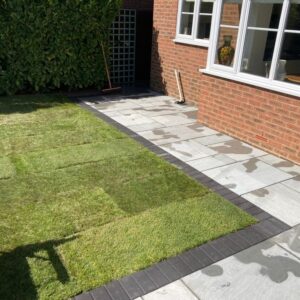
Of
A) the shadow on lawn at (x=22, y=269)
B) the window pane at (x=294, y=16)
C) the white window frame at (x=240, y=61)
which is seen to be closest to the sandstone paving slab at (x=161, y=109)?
the white window frame at (x=240, y=61)

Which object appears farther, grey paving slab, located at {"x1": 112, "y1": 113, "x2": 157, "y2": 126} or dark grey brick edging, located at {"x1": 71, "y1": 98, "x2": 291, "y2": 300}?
grey paving slab, located at {"x1": 112, "y1": 113, "x2": 157, "y2": 126}

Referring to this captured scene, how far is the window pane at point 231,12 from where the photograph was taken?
5961 mm

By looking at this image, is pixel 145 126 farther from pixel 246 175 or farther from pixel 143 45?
pixel 143 45

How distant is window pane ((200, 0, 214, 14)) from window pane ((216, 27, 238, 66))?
5.57 ft

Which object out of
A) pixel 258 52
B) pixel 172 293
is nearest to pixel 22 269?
pixel 172 293

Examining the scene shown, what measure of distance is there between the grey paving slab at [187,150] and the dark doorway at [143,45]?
534cm

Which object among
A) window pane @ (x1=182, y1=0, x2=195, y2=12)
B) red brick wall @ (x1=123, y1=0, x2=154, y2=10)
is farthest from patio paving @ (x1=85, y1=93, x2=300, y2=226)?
red brick wall @ (x1=123, y1=0, x2=154, y2=10)

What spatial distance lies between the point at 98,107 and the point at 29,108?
1493 millimetres

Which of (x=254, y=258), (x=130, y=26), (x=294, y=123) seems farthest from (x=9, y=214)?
(x=130, y=26)

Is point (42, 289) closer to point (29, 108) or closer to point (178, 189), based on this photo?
point (178, 189)

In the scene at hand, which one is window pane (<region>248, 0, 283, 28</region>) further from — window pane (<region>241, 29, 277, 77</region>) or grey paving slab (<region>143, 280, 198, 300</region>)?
grey paving slab (<region>143, 280, 198, 300</region>)

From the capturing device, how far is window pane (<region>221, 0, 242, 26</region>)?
5.96m

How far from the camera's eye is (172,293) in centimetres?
280

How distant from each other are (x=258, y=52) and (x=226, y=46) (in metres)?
0.71
